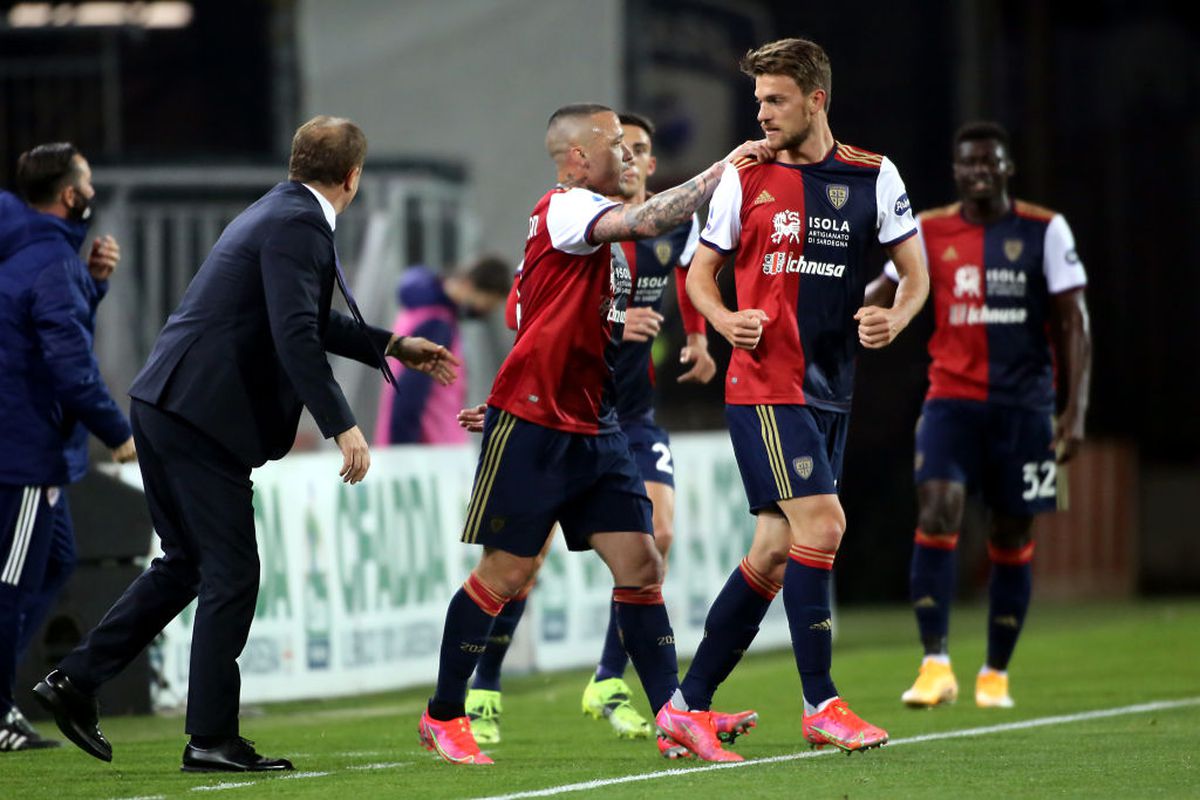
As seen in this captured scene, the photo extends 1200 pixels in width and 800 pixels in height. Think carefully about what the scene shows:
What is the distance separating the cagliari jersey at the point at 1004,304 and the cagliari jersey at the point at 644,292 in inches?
55.8

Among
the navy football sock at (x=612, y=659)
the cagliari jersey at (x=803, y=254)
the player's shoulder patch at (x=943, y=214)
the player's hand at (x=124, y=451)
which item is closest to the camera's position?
the cagliari jersey at (x=803, y=254)

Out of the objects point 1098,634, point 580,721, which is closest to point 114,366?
point 580,721

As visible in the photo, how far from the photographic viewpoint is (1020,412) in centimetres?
948

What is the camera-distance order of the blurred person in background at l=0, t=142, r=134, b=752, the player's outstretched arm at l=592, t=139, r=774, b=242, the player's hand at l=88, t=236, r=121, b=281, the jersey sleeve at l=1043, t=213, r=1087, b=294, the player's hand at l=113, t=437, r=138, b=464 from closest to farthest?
the player's outstretched arm at l=592, t=139, r=774, b=242 → the blurred person in background at l=0, t=142, r=134, b=752 → the player's hand at l=113, t=437, r=138, b=464 → the player's hand at l=88, t=236, r=121, b=281 → the jersey sleeve at l=1043, t=213, r=1087, b=294

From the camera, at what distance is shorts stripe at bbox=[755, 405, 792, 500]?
7039 millimetres

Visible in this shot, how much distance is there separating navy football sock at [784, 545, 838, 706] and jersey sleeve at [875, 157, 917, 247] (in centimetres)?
104

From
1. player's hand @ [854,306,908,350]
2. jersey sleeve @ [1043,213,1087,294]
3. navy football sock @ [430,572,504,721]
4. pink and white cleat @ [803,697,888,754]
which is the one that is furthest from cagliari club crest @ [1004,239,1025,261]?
navy football sock @ [430,572,504,721]

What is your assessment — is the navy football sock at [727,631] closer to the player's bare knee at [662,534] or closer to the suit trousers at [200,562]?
the suit trousers at [200,562]

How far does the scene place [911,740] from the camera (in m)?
7.84

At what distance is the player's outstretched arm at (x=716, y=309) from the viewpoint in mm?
6902

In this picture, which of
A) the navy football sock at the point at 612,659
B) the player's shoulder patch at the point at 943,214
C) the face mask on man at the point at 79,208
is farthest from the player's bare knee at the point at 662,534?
the face mask on man at the point at 79,208

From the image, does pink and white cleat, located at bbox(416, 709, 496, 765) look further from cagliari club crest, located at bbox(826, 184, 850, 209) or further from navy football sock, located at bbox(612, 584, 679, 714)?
cagliari club crest, located at bbox(826, 184, 850, 209)

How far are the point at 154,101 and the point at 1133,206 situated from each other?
906 cm

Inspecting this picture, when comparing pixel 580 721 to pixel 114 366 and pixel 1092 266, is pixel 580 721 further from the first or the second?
pixel 1092 266
